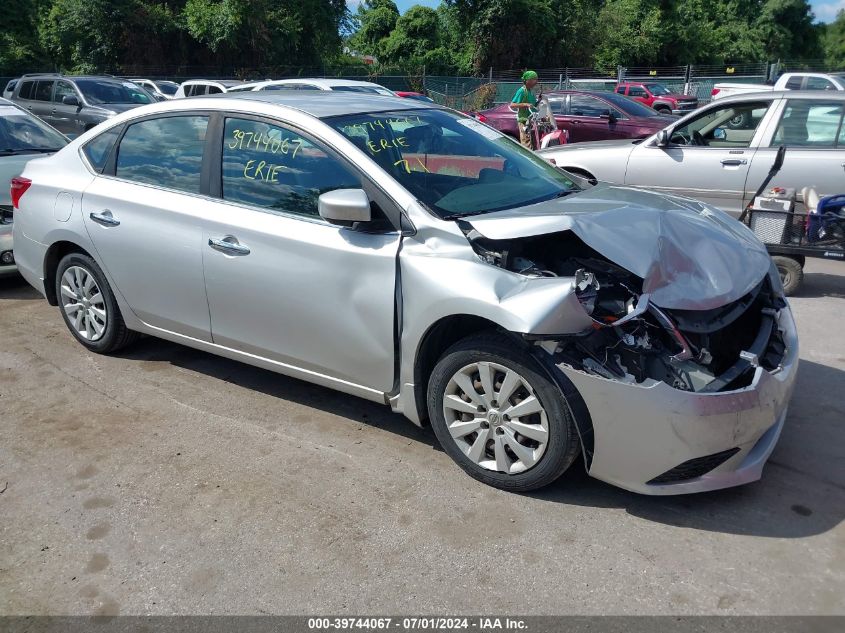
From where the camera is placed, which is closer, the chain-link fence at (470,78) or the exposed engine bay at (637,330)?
the exposed engine bay at (637,330)

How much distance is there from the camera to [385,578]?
120 inches

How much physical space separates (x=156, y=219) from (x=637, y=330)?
2931 mm

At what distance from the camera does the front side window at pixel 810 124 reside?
711 centimetres

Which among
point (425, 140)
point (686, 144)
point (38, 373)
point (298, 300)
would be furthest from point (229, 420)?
point (686, 144)

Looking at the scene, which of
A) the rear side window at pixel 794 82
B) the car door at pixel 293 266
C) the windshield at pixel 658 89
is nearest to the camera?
the car door at pixel 293 266

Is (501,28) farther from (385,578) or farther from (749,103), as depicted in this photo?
(385,578)

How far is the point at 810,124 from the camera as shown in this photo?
285 inches

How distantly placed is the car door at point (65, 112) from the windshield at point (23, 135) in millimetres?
6211

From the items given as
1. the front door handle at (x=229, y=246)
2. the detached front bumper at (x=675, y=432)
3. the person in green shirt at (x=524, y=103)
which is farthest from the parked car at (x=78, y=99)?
the detached front bumper at (x=675, y=432)

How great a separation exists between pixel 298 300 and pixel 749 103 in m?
5.70

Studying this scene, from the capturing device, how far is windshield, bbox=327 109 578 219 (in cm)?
395

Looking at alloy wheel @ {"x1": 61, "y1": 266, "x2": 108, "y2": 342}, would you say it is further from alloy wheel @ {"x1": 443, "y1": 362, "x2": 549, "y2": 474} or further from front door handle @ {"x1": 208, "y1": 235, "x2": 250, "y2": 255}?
alloy wheel @ {"x1": 443, "y1": 362, "x2": 549, "y2": 474}

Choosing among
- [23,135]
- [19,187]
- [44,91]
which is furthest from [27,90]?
[19,187]

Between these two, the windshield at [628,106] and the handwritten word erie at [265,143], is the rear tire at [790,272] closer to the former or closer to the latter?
the handwritten word erie at [265,143]
